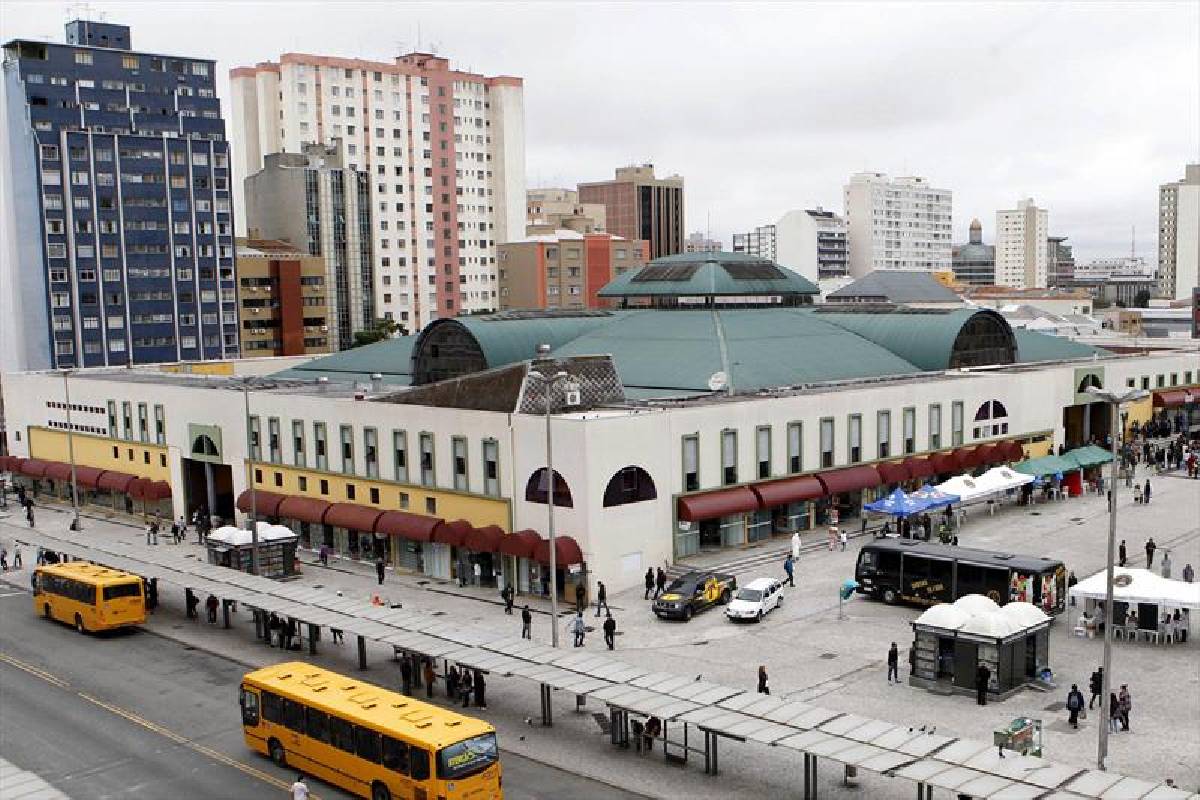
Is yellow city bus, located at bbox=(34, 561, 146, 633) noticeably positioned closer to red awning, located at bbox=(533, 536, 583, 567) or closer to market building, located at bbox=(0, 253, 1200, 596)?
market building, located at bbox=(0, 253, 1200, 596)

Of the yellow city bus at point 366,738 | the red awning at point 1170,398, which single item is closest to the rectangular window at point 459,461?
the yellow city bus at point 366,738

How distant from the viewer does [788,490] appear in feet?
197

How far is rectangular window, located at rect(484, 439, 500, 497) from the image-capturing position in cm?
5494

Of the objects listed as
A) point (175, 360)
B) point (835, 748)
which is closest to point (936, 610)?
point (835, 748)

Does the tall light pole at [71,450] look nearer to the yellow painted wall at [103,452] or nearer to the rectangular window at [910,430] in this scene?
the yellow painted wall at [103,452]

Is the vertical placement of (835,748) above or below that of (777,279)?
below

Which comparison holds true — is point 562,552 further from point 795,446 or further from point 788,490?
point 795,446

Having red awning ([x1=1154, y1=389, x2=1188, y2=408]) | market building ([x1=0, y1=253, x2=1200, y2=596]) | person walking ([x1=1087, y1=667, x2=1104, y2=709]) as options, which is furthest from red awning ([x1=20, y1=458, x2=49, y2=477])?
red awning ([x1=1154, y1=389, x2=1188, y2=408])

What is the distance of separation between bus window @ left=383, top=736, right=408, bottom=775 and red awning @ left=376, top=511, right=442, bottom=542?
26682 mm

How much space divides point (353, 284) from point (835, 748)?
135m

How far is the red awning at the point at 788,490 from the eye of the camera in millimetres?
58938

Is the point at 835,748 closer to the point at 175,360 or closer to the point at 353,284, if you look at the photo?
the point at 175,360

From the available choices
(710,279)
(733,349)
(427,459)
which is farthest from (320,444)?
(710,279)

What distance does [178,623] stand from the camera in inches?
1959
